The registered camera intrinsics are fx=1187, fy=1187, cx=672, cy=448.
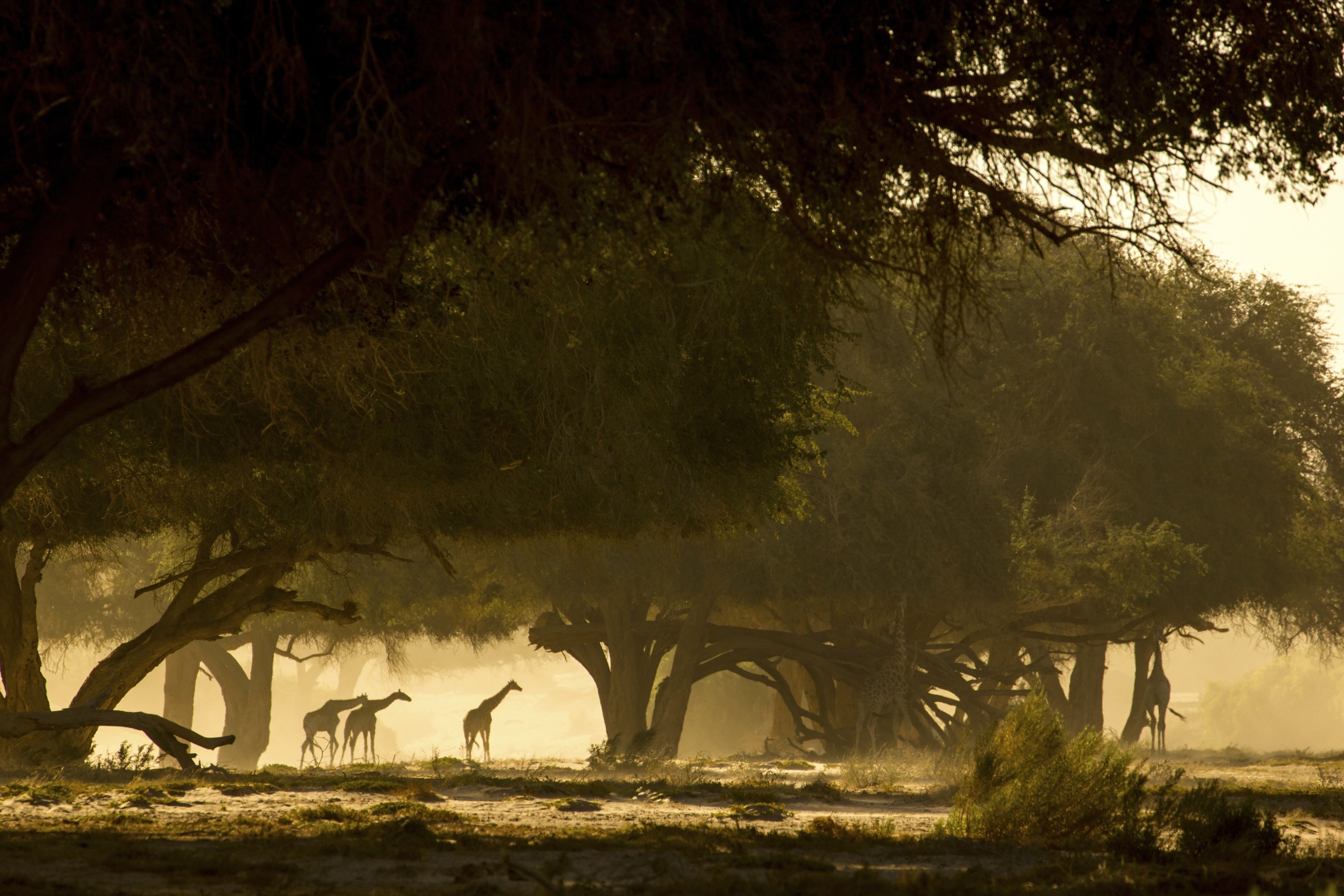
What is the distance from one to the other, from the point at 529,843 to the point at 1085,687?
88.0ft

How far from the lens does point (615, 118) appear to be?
6059 mm

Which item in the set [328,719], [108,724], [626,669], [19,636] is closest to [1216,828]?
[108,724]

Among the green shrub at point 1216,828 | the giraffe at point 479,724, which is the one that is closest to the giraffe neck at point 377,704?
the giraffe at point 479,724

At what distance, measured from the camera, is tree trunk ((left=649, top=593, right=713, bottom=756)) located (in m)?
25.1

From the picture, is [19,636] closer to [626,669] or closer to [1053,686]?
[626,669]

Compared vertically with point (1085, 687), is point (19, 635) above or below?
above

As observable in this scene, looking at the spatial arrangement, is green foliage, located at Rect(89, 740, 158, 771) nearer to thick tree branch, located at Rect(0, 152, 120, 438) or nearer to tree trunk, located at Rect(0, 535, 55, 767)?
tree trunk, located at Rect(0, 535, 55, 767)

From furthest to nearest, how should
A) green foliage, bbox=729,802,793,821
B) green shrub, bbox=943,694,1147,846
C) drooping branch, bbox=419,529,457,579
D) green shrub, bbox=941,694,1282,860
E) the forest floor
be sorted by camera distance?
drooping branch, bbox=419,529,457,579
green foliage, bbox=729,802,793,821
green shrub, bbox=943,694,1147,846
green shrub, bbox=941,694,1282,860
the forest floor

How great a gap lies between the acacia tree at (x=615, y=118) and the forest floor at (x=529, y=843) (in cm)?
236

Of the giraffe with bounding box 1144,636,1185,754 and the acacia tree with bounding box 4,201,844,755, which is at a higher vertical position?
the acacia tree with bounding box 4,201,844,755

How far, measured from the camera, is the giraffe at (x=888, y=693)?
84.6ft

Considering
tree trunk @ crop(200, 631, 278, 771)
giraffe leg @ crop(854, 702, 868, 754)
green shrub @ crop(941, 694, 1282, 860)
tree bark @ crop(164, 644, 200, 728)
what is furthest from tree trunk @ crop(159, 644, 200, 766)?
green shrub @ crop(941, 694, 1282, 860)

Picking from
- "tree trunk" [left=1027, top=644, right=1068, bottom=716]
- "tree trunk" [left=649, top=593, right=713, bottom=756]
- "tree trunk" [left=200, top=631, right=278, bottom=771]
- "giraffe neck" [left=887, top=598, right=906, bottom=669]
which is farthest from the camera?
"tree trunk" [left=1027, top=644, right=1068, bottom=716]

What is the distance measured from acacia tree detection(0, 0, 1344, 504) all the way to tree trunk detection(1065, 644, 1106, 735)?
2559 cm
